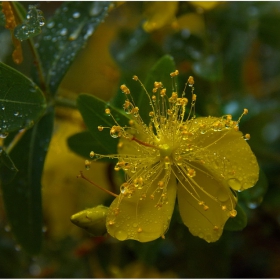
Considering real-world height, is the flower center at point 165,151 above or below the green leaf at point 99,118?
below

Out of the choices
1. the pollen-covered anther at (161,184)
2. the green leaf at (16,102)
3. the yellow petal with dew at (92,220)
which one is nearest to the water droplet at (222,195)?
the pollen-covered anther at (161,184)

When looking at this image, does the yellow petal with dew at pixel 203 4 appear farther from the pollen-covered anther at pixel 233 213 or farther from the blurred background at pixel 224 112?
the pollen-covered anther at pixel 233 213

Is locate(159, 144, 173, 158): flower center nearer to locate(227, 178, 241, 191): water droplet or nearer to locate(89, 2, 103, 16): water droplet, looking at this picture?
locate(227, 178, 241, 191): water droplet

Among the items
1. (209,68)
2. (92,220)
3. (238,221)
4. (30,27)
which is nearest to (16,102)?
(30,27)

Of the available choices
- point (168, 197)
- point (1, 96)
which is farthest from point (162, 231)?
point (1, 96)

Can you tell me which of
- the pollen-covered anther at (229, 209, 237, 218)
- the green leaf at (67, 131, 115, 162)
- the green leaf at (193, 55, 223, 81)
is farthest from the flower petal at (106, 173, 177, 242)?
the green leaf at (193, 55, 223, 81)

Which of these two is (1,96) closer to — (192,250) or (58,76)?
(58,76)
